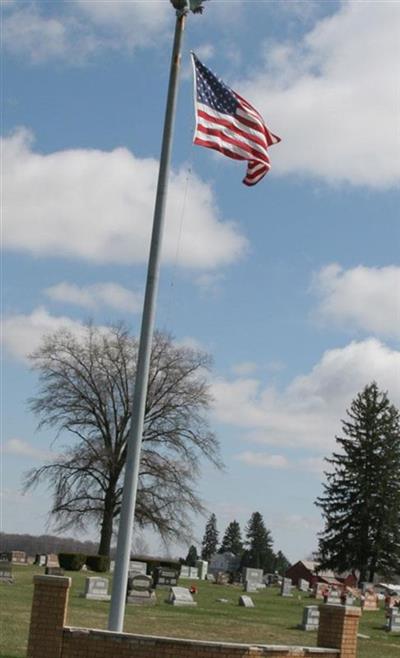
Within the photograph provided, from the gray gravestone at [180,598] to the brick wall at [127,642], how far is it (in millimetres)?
14566

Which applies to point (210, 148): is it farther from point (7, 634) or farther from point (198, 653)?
point (7, 634)

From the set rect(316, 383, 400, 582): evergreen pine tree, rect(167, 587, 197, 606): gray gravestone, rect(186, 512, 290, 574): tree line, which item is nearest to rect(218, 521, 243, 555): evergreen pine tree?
rect(186, 512, 290, 574): tree line

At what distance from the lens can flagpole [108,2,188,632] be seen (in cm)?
1102

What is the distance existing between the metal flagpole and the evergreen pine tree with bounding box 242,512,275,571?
99.4 m

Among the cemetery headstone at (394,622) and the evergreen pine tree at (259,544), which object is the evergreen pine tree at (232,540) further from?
the cemetery headstone at (394,622)

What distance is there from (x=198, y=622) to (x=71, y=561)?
1951 cm

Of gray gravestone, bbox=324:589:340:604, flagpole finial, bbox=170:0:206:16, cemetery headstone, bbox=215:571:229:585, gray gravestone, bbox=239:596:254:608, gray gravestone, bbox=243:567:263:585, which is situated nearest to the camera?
flagpole finial, bbox=170:0:206:16

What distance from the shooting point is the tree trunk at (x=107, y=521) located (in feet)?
148

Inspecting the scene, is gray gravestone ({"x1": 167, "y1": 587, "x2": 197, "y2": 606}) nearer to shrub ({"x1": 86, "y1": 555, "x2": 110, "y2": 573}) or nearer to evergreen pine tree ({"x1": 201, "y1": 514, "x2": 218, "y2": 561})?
shrub ({"x1": 86, "y1": 555, "x2": 110, "y2": 573})

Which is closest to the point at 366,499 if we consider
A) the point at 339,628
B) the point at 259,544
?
the point at 339,628

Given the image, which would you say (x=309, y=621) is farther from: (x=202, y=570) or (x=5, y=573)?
(x=202, y=570)

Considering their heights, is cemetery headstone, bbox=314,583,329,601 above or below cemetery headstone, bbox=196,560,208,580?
above

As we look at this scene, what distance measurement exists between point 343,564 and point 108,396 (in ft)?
66.4

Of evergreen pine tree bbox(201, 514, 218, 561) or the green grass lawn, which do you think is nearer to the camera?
the green grass lawn
